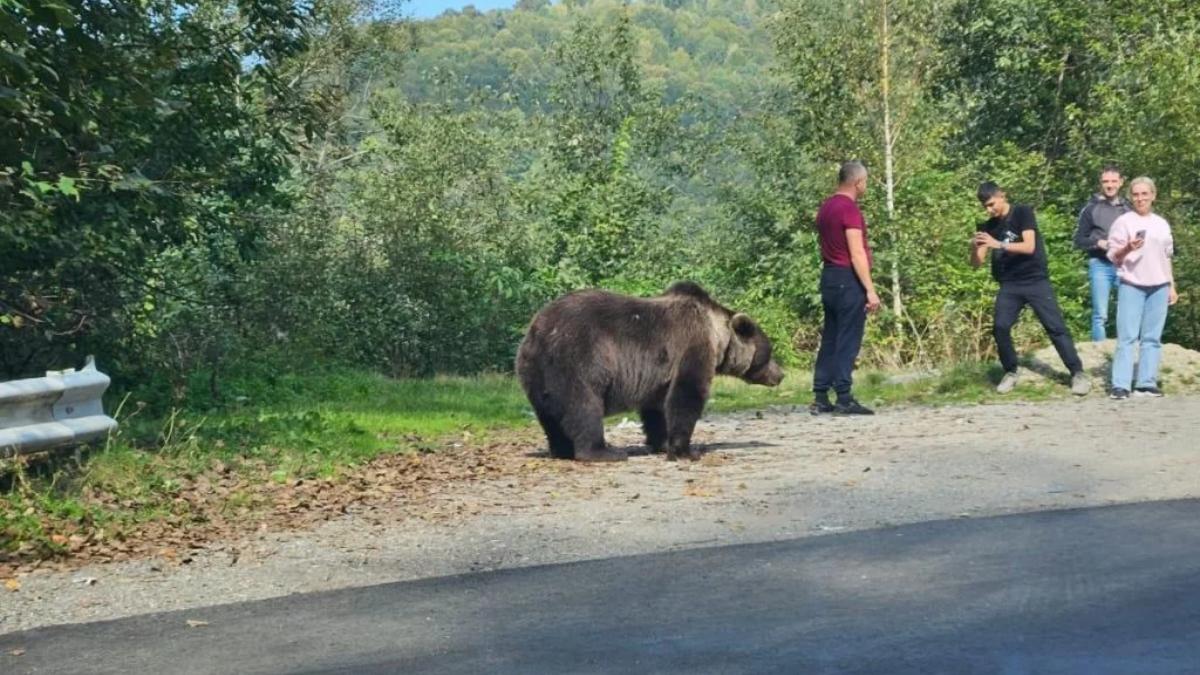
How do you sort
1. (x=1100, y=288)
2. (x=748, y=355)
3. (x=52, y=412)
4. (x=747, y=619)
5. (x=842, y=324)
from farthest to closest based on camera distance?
(x=1100, y=288)
(x=842, y=324)
(x=748, y=355)
(x=52, y=412)
(x=747, y=619)

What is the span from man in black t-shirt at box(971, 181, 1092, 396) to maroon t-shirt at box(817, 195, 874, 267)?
4.64 ft

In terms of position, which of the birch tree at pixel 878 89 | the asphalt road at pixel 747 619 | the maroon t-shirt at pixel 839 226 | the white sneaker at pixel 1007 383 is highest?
the birch tree at pixel 878 89

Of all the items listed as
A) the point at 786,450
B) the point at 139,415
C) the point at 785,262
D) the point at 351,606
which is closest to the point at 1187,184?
the point at 785,262

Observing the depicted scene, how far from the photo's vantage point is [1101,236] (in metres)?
17.6

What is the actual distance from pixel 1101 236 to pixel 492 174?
25.1 m

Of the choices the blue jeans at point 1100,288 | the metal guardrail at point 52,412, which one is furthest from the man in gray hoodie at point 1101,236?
the metal guardrail at point 52,412

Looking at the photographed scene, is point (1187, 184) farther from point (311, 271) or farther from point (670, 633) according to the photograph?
point (670, 633)

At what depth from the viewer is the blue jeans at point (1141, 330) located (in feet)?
50.0

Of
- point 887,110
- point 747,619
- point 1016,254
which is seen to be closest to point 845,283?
point 1016,254

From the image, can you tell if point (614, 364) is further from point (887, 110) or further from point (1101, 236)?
point (887, 110)

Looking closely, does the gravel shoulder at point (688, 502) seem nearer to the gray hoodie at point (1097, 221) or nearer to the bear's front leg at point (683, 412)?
the bear's front leg at point (683, 412)

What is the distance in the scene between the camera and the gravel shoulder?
8.08 metres

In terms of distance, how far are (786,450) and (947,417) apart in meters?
2.36

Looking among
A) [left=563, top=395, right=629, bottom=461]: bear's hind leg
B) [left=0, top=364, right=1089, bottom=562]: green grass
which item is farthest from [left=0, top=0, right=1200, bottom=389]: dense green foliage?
[left=563, top=395, right=629, bottom=461]: bear's hind leg
